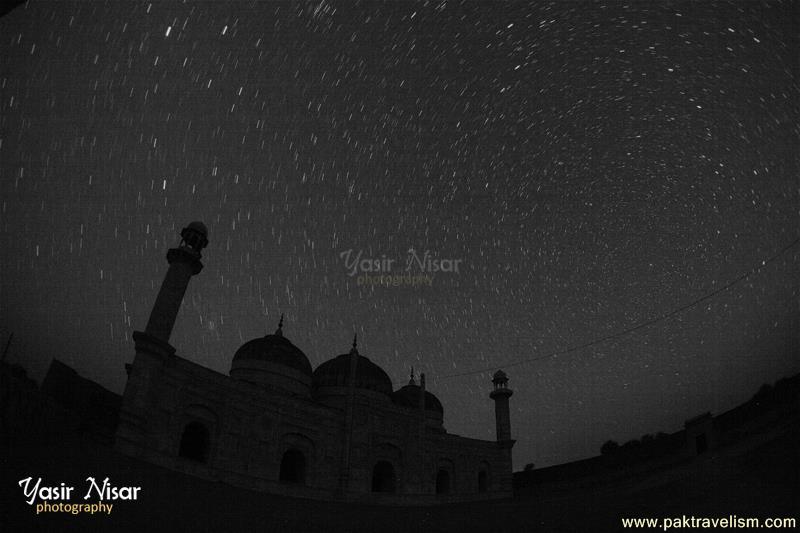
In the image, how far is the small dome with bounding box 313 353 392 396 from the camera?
108 ft

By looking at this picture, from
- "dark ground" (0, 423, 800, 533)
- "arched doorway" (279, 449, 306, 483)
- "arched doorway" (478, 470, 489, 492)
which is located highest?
"arched doorway" (478, 470, 489, 492)

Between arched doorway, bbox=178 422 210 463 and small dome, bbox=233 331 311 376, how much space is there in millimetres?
6481

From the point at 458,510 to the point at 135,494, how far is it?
33.3 feet

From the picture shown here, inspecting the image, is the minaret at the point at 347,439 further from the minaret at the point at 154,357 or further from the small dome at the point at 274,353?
the minaret at the point at 154,357

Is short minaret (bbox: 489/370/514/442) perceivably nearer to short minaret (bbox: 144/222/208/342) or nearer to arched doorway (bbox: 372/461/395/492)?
arched doorway (bbox: 372/461/395/492)

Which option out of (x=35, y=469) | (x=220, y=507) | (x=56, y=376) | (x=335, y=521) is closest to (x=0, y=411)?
(x=35, y=469)

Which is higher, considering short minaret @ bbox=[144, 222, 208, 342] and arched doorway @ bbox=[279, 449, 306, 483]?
short minaret @ bbox=[144, 222, 208, 342]

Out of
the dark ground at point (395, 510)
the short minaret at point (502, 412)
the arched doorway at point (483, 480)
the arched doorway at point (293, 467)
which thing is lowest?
the dark ground at point (395, 510)

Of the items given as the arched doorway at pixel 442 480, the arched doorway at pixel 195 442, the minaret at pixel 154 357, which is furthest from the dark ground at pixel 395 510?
the arched doorway at pixel 442 480

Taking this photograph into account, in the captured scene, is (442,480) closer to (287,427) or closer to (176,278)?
(287,427)

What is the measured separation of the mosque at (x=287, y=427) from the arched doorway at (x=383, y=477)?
0.08 meters

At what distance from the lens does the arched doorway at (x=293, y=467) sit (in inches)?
1017

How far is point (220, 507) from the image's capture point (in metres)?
15.7

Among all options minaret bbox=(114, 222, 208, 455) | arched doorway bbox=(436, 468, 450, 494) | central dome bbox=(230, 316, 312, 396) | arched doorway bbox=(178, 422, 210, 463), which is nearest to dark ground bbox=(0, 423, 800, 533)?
minaret bbox=(114, 222, 208, 455)
